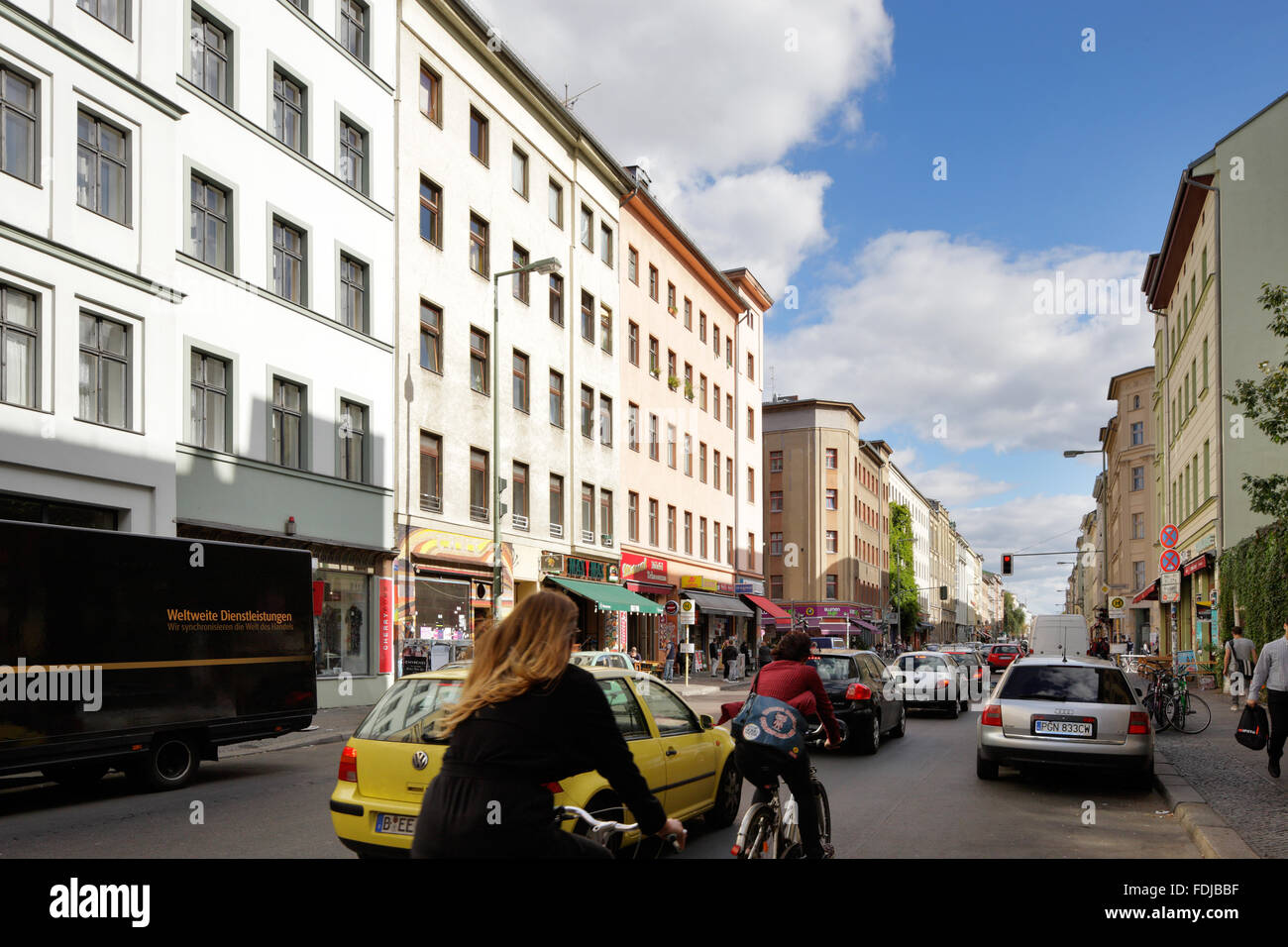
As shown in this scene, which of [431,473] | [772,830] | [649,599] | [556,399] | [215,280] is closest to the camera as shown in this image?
[772,830]

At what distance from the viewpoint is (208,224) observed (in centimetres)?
2231

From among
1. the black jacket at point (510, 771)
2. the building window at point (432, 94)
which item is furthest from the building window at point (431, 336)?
the black jacket at point (510, 771)

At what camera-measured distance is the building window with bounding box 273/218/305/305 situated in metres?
24.2

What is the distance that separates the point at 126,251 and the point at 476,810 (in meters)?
18.7

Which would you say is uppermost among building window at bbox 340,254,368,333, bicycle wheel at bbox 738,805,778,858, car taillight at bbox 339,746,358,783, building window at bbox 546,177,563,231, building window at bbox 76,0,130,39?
building window at bbox 546,177,563,231

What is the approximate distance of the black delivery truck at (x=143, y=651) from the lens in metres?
11.1

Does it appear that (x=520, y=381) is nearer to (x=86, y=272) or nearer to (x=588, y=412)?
(x=588, y=412)

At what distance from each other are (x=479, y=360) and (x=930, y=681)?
1529 centimetres

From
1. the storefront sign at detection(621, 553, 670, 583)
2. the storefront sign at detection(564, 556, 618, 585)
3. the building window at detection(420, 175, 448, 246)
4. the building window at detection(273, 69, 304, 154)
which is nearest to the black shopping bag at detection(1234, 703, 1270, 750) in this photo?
the building window at detection(273, 69, 304, 154)

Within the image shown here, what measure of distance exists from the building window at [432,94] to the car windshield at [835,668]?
19471 millimetres

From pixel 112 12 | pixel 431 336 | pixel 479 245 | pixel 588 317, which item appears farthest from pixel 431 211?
pixel 112 12

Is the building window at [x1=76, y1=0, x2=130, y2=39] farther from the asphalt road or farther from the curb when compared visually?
the curb

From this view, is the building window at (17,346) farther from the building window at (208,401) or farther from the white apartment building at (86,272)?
the building window at (208,401)

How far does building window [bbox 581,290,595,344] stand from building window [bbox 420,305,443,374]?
935cm
